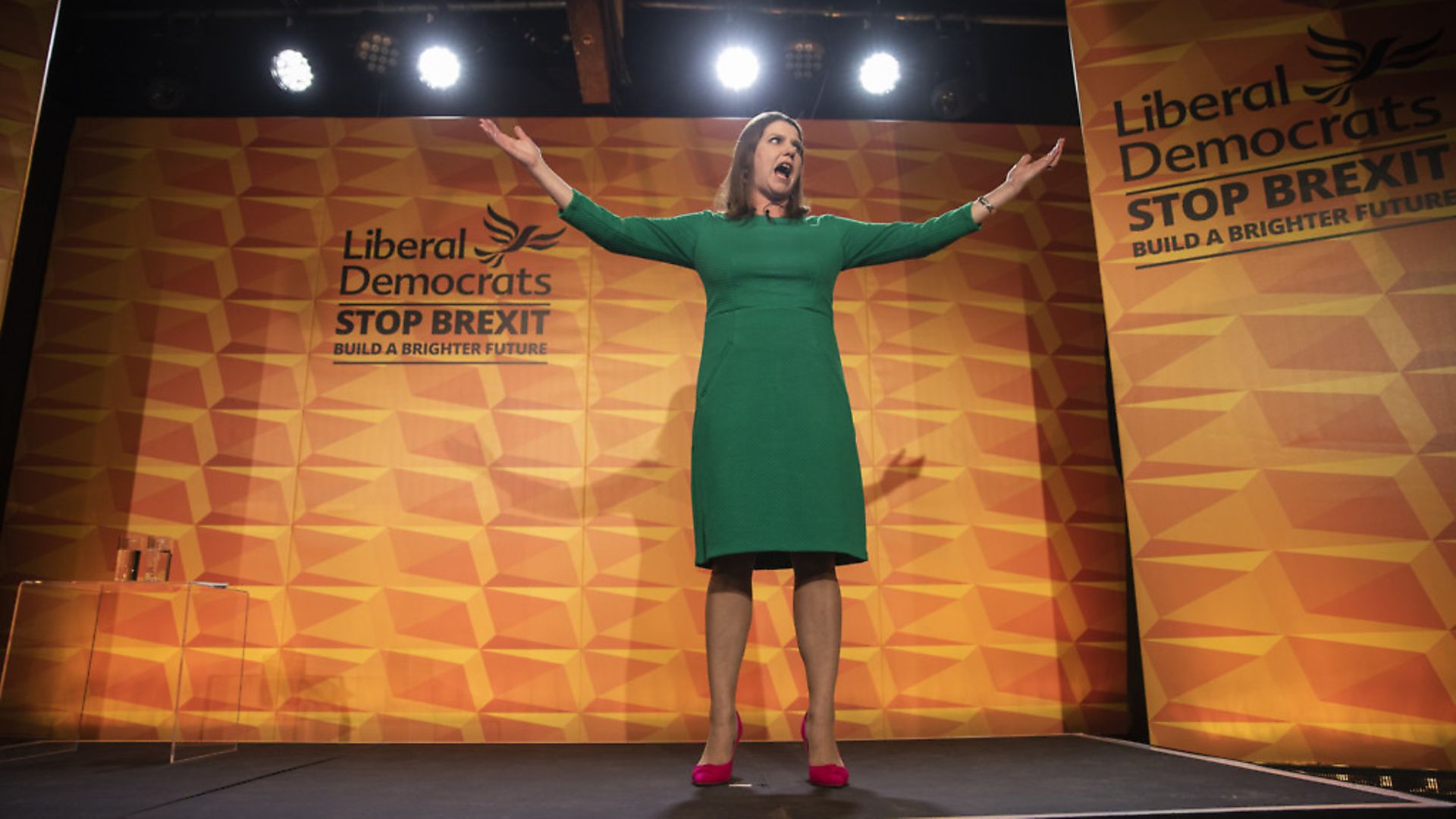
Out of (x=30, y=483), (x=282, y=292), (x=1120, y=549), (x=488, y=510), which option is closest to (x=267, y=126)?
(x=282, y=292)

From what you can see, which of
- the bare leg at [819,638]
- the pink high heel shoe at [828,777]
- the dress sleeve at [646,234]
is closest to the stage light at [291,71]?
the dress sleeve at [646,234]

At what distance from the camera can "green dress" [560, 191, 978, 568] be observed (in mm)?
1904

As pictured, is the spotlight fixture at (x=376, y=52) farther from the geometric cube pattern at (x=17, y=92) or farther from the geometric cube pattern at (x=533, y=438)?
the geometric cube pattern at (x=17, y=92)

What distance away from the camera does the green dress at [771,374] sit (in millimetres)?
1904

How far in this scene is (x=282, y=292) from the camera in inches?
148

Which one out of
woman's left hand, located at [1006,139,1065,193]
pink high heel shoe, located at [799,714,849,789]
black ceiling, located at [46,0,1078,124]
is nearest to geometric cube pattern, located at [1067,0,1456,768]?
woman's left hand, located at [1006,139,1065,193]

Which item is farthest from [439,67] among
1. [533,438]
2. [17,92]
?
[533,438]

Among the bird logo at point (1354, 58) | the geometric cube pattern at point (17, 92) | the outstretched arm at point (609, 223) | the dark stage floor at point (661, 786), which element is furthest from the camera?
the bird logo at point (1354, 58)

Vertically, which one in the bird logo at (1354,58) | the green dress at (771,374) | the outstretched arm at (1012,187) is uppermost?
the bird logo at (1354,58)

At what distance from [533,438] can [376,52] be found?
2.07 metres

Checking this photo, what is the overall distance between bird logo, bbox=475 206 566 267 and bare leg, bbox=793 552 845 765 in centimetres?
236

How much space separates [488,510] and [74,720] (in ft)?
5.67

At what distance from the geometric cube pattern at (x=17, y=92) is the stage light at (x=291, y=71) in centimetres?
124

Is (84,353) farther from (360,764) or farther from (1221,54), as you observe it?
(1221,54)
